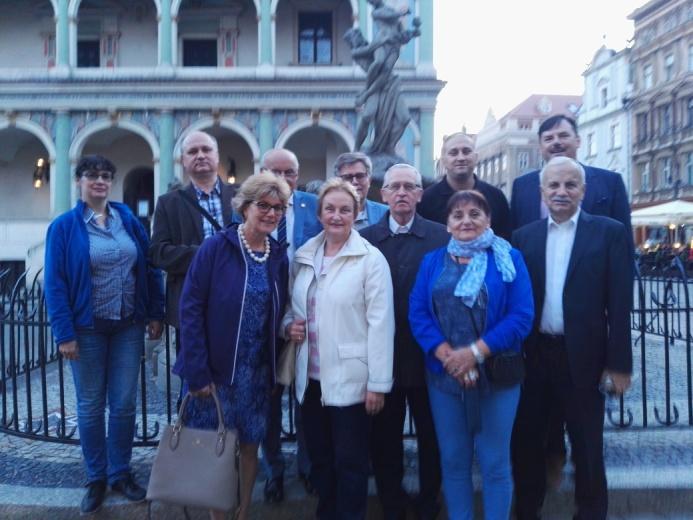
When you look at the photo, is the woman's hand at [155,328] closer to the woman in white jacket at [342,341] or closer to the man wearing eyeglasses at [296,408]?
the man wearing eyeglasses at [296,408]

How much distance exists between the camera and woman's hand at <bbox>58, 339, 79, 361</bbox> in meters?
3.19

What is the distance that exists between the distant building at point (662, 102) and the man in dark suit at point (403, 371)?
104 ft

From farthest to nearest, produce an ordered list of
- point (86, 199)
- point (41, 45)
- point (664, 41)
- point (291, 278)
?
1. point (664, 41)
2. point (41, 45)
3. point (86, 199)
4. point (291, 278)

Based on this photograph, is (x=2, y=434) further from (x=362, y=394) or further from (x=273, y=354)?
(x=362, y=394)

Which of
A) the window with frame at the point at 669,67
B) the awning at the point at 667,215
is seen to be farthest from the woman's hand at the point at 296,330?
the window with frame at the point at 669,67

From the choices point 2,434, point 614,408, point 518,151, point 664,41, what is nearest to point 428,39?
point 614,408

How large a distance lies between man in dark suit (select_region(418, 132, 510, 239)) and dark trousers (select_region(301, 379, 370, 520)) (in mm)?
1532

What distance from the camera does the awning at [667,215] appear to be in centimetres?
1962

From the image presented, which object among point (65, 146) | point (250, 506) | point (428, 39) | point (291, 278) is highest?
point (428, 39)

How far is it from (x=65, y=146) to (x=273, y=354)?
1812cm

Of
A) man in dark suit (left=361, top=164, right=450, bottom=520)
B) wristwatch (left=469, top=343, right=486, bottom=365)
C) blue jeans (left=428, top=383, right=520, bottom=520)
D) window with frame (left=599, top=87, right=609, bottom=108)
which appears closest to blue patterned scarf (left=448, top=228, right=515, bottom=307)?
wristwatch (left=469, top=343, right=486, bottom=365)

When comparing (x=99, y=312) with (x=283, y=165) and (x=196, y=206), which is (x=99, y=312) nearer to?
(x=196, y=206)

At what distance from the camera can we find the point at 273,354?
118 inches

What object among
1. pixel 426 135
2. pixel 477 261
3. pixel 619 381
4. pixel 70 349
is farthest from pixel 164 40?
pixel 619 381
